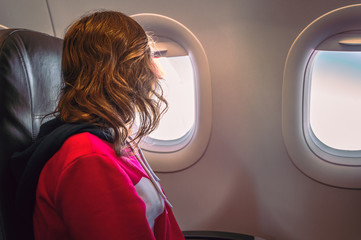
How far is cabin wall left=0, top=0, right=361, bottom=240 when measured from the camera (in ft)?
5.98

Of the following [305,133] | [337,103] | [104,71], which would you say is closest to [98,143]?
[104,71]

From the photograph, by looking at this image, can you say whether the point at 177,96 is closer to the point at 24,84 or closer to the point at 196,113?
the point at 196,113

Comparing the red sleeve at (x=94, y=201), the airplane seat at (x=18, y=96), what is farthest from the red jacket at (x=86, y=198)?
the airplane seat at (x=18, y=96)

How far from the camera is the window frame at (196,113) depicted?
1.88 meters

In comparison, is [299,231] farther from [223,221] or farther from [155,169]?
[155,169]

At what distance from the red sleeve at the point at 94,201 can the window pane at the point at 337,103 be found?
5.32 ft

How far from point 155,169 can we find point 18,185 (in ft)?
4.67

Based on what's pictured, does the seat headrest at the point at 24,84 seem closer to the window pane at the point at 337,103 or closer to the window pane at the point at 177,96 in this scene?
the window pane at the point at 177,96

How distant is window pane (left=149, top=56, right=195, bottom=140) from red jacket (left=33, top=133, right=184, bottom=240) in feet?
4.48

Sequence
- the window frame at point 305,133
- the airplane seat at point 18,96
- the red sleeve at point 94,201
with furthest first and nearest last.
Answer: the window frame at point 305,133, the airplane seat at point 18,96, the red sleeve at point 94,201

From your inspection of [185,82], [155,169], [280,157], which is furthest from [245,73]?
[155,169]

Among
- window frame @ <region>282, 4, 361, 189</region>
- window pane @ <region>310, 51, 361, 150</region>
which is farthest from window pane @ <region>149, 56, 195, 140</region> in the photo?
window pane @ <region>310, 51, 361, 150</region>

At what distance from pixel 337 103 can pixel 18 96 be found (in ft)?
6.23

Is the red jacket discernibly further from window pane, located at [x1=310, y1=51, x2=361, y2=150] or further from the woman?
window pane, located at [x1=310, y1=51, x2=361, y2=150]
